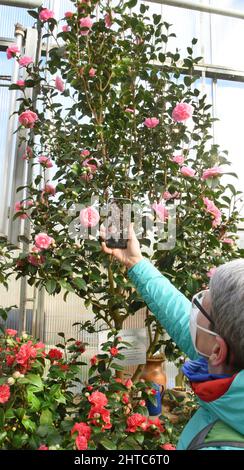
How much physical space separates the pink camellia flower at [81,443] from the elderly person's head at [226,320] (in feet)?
1.79

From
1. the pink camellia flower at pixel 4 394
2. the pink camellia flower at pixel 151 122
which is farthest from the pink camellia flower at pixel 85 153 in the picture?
the pink camellia flower at pixel 4 394

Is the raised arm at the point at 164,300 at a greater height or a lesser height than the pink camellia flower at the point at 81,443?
greater

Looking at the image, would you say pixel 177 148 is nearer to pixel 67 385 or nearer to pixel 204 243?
pixel 204 243

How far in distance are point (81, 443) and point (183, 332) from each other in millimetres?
430

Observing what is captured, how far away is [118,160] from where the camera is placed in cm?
158

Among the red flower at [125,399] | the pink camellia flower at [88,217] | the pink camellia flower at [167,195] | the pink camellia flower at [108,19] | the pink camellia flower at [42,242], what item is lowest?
the red flower at [125,399]

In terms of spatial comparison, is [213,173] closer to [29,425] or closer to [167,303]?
[167,303]

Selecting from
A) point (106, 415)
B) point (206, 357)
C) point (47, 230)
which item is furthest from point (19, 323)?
point (206, 357)

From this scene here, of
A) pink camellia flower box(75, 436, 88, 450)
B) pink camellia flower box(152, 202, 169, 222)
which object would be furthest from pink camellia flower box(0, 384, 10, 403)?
pink camellia flower box(152, 202, 169, 222)

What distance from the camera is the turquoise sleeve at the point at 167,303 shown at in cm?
82

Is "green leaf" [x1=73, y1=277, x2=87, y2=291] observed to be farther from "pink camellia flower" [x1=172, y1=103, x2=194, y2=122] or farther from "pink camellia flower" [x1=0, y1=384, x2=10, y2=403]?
"pink camellia flower" [x1=172, y1=103, x2=194, y2=122]

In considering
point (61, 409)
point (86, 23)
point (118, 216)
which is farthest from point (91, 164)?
point (61, 409)

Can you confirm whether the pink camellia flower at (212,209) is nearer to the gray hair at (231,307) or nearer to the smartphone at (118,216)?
the smartphone at (118,216)
